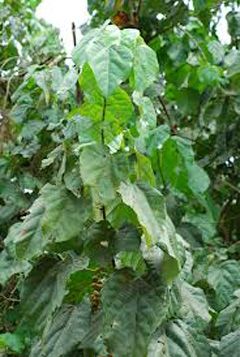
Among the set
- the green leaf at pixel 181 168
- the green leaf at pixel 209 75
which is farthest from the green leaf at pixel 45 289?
the green leaf at pixel 209 75

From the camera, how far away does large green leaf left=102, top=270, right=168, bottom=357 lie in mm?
966

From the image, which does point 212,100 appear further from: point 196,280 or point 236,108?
point 196,280

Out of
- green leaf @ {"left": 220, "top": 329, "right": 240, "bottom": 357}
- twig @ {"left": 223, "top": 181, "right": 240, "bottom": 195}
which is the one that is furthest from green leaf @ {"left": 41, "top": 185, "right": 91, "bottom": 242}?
twig @ {"left": 223, "top": 181, "right": 240, "bottom": 195}

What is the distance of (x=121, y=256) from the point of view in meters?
1.08

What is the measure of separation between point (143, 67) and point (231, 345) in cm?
50

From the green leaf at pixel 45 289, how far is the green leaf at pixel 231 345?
0.31 m

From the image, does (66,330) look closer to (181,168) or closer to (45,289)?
(45,289)

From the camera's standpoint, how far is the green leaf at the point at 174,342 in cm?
105

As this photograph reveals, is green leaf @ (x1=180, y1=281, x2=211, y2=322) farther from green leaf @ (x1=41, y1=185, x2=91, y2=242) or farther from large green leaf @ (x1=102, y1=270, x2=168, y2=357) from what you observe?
green leaf @ (x1=41, y1=185, x2=91, y2=242)

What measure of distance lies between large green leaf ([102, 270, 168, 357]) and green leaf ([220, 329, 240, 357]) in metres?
0.25

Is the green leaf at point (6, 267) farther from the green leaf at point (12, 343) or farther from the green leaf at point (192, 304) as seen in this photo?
the green leaf at point (192, 304)

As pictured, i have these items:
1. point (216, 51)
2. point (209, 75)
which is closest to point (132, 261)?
point (209, 75)

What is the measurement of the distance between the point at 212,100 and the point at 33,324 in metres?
1.53

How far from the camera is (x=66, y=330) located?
110 cm
